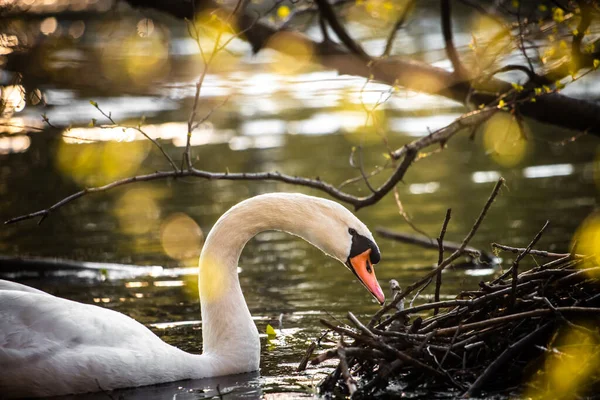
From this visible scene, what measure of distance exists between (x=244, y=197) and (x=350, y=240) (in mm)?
8365

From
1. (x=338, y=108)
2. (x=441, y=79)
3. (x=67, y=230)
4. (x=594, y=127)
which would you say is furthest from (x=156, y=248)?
(x=338, y=108)

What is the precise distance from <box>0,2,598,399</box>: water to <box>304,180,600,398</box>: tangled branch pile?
42 centimetres

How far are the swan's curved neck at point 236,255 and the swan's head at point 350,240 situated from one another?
0.02 meters

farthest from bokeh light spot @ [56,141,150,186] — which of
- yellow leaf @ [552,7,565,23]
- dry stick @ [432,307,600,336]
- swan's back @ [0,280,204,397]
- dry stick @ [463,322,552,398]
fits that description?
→ dry stick @ [463,322,552,398]

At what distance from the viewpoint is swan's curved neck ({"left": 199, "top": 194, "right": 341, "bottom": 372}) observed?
765 centimetres

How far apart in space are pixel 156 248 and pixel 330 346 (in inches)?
199

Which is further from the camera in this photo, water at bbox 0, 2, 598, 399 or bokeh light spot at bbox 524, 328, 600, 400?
water at bbox 0, 2, 598, 399

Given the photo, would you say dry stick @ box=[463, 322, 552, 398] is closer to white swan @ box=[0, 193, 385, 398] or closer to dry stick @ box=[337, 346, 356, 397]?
dry stick @ box=[337, 346, 356, 397]

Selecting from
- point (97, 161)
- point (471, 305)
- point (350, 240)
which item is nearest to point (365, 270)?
point (350, 240)

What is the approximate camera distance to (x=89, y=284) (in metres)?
11.1

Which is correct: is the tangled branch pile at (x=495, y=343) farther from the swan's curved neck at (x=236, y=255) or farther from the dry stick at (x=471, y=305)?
the swan's curved neck at (x=236, y=255)

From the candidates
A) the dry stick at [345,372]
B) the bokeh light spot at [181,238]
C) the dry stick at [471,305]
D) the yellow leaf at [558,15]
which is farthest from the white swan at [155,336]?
the bokeh light spot at [181,238]

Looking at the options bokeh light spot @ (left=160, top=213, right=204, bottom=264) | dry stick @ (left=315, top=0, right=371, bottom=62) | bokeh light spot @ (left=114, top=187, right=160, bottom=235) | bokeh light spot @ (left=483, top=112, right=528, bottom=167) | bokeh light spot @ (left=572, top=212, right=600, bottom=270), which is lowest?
bokeh light spot @ (left=483, top=112, right=528, bottom=167)

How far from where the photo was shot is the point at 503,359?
656 cm
